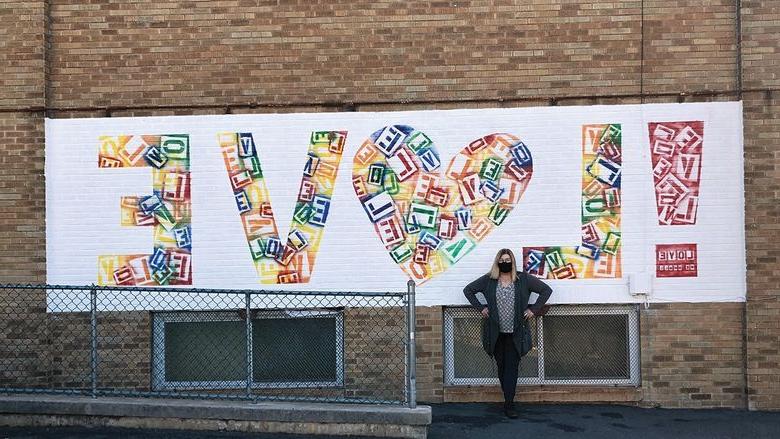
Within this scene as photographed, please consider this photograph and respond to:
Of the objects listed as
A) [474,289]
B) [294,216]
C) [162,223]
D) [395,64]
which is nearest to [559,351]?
[474,289]

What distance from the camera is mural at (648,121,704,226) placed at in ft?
25.9

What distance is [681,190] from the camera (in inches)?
311

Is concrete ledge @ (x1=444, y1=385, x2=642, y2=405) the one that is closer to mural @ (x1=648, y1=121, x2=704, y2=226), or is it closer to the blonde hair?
the blonde hair

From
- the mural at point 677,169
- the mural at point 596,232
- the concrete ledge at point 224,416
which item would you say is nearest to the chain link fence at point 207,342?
the concrete ledge at point 224,416

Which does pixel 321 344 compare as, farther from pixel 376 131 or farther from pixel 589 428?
pixel 589 428

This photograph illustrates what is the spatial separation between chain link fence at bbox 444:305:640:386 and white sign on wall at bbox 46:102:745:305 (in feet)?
1.00

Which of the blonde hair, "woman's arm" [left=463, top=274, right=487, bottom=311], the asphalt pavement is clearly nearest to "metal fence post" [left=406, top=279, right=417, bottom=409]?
the asphalt pavement

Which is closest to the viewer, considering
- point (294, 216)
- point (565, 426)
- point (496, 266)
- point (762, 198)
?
point (565, 426)

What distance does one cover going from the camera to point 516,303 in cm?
752

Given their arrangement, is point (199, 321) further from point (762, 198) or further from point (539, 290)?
point (762, 198)

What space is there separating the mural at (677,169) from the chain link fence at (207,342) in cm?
286

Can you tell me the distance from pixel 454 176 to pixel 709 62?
281 centimetres

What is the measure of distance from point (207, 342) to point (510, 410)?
3.16 meters

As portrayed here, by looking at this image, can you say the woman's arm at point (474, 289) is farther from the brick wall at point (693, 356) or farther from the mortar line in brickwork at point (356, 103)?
the mortar line in brickwork at point (356, 103)
